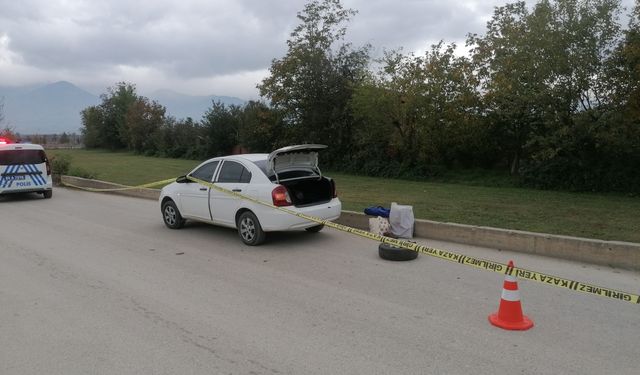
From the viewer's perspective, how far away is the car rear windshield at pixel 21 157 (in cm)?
1501

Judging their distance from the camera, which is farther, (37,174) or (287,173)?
(37,174)

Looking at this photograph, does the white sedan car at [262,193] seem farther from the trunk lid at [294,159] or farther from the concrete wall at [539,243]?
the concrete wall at [539,243]

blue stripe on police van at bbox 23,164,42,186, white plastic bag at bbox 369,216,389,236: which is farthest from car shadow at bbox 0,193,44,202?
white plastic bag at bbox 369,216,389,236

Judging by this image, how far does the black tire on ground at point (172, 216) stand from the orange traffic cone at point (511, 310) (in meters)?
6.80

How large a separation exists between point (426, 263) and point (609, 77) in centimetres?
1145

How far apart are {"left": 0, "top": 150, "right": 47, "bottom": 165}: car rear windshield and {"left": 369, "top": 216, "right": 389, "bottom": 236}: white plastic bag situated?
11806 millimetres

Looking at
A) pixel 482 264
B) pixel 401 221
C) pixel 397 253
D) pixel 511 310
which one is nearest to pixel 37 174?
pixel 401 221

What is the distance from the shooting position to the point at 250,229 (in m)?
8.42

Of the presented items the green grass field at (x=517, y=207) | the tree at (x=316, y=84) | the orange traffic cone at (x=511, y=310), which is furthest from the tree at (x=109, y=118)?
the orange traffic cone at (x=511, y=310)

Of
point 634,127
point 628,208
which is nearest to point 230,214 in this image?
point 628,208

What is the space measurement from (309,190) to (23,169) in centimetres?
1093

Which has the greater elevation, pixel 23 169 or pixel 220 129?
pixel 220 129

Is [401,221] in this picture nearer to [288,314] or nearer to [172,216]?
[288,314]

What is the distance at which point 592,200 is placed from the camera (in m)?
13.4
